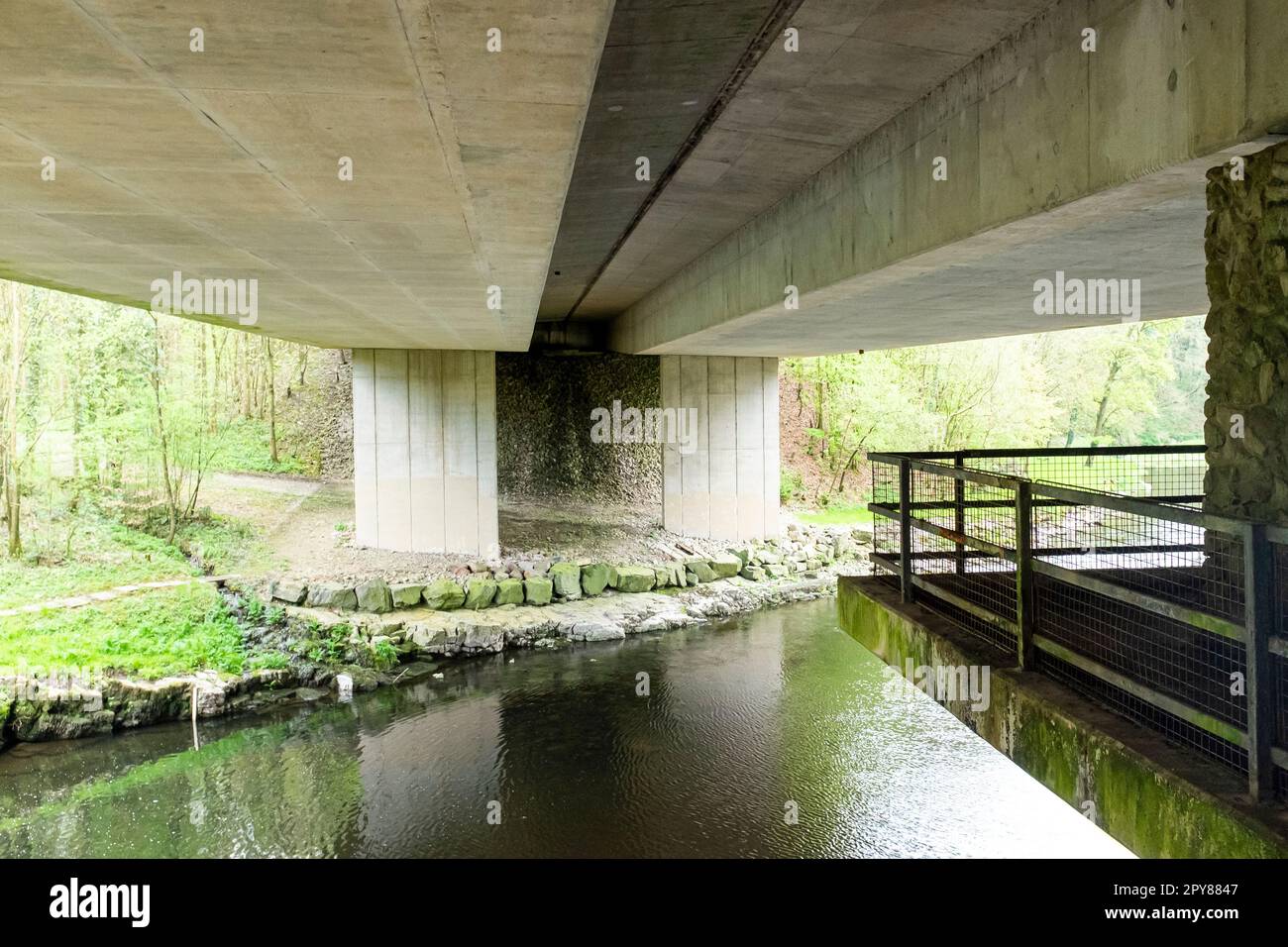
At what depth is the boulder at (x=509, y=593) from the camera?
16.9 metres

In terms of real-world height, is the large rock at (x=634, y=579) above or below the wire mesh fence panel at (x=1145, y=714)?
below

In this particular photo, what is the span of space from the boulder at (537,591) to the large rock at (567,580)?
293 mm

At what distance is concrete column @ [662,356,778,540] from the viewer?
2181 centimetres

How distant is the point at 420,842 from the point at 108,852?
2835 millimetres

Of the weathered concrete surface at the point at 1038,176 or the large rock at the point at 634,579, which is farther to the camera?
the large rock at the point at 634,579

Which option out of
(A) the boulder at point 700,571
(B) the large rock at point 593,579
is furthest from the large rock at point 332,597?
(A) the boulder at point 700,571

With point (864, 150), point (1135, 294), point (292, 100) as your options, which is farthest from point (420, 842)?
point (1135, 294)

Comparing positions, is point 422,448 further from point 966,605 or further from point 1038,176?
point 1038,176

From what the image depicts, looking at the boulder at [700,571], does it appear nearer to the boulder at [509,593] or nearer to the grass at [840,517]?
the boulder at [509,593]

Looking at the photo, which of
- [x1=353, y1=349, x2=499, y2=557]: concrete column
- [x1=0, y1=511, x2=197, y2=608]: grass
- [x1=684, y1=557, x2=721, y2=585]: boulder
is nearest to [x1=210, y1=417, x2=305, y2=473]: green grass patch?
[x1=0, y1=511, x2=197, y2=608]: grass

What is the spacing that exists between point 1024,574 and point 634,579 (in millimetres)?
14030

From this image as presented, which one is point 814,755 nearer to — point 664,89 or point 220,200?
point 664,89

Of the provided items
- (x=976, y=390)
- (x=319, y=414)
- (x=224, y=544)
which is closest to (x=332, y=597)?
(x=224, y=544)

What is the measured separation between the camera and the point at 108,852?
8.21m
